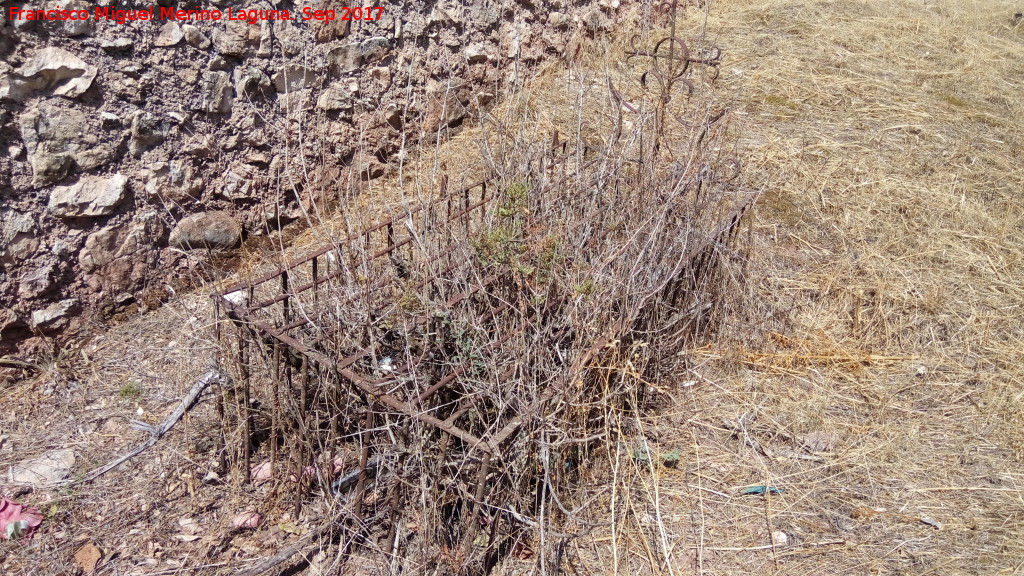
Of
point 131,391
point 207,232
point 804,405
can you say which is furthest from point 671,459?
point 207,232

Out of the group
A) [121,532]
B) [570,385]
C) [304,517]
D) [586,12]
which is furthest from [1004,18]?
[121,532]

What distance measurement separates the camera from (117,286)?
3203 millimetres

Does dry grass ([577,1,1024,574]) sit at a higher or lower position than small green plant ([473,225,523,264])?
lower

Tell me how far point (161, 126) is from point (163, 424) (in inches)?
51.2

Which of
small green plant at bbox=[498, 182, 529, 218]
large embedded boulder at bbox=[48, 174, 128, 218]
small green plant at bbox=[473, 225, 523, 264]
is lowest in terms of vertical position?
large embedded boulder at bbox=[48, 174, 128, 218]

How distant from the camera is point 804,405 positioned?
3068 millimetres

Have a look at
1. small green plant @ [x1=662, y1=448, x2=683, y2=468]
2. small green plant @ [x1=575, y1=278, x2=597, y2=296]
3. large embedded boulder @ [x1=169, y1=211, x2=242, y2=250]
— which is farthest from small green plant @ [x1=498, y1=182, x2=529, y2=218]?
large embedded boulder @ [x1=169, y1=211, x2=242, y2=250]

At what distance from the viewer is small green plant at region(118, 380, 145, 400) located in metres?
2.90

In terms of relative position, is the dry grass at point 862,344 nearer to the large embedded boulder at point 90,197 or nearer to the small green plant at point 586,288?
the small green plant at point 586,288

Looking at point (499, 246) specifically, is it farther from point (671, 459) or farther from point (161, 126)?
point (161, 126)

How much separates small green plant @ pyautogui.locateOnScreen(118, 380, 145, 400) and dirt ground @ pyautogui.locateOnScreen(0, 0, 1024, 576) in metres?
0.02

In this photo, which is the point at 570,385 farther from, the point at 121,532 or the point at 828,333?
the point at 828,333

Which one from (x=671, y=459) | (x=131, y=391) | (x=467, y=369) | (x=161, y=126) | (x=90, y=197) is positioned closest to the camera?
(x=467, y=369)

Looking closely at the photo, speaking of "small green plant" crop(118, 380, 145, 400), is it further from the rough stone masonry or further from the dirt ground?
the rough stone masonry
